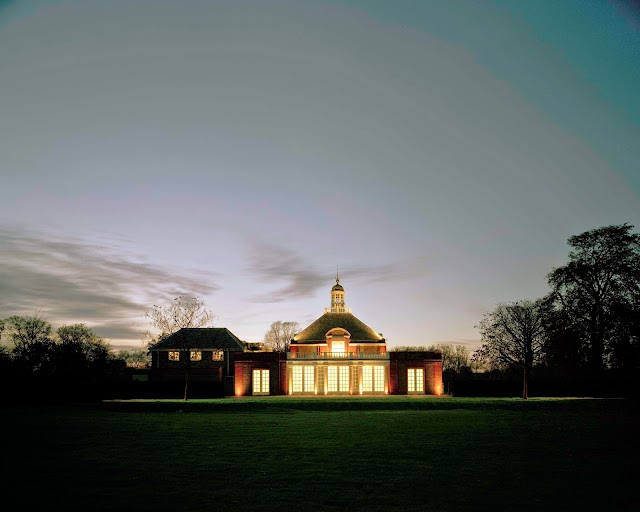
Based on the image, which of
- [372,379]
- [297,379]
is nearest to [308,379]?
[297,379]

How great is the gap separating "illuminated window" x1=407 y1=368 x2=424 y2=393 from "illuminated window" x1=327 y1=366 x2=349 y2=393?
19.4 feet

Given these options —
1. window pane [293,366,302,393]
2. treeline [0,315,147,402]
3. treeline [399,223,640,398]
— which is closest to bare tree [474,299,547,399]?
treeline [399,223,640,398]

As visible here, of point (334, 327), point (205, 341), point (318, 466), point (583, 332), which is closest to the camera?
point (318, 466)

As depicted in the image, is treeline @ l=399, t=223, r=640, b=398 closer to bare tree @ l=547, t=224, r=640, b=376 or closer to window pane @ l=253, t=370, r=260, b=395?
bare tree @ l=547, t=224, r=640, b=376

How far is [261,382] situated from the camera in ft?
175

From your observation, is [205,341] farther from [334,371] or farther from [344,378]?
[344,378]

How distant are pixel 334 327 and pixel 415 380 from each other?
994 cm

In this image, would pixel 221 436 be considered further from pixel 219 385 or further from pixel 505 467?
pixel 219 385

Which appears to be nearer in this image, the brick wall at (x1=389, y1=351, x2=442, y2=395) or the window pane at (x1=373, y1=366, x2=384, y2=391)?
the brick wall at (x1=389, y1=351, x2=442, y2=395)

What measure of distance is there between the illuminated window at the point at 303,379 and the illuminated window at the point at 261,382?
259 cm

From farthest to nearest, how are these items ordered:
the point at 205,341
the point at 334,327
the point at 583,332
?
the point at 205,341 < the point at 334,327 < the point at 583,332

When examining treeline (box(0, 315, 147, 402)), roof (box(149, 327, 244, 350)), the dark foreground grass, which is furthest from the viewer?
roof (box(149, 327, 244, 350))

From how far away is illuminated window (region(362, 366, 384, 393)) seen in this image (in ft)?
174

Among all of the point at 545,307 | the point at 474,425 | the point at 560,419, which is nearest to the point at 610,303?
the point at 545,307
